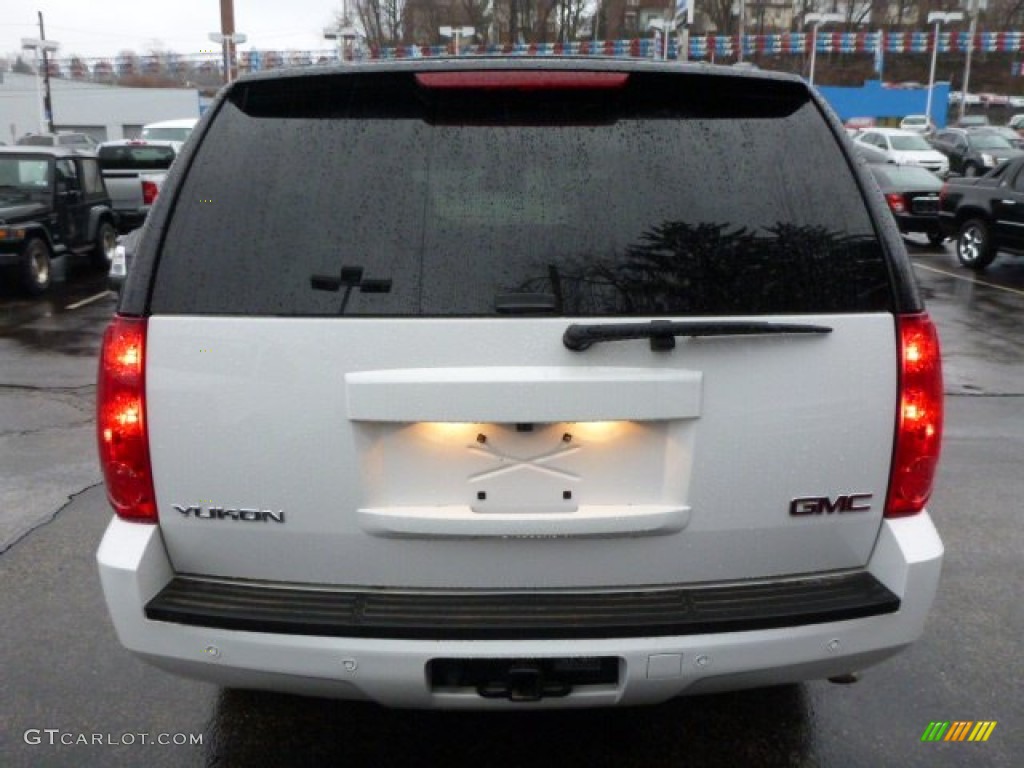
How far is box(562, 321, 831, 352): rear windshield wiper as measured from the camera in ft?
6.53

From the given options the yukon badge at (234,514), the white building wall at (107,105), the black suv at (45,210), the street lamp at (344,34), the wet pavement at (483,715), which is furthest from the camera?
the white building wall at (107,105)

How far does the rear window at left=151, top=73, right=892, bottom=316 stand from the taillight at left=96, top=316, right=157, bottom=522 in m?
0.12

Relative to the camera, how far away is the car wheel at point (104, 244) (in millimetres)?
13734

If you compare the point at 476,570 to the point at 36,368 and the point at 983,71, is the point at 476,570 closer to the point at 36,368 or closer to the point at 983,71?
the point at 36,368

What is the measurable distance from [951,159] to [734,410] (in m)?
35.4

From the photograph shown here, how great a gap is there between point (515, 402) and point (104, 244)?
13702 mm

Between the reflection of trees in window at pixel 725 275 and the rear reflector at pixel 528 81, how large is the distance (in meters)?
0.39

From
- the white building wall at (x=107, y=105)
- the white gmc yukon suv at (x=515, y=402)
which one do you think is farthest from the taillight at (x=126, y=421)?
the white building wall at (x=107, y=105)

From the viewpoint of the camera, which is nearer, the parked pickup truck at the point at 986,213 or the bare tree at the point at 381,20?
the parked pickup truck at the point at 986,213

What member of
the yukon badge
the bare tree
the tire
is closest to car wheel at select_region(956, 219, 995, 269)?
the tire

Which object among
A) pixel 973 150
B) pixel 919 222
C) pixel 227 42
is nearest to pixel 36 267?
pixel 919 222

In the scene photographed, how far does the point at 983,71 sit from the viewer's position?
77.8 meters

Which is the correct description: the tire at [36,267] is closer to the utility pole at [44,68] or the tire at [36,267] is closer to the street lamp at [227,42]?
the street lamp at [227,42]

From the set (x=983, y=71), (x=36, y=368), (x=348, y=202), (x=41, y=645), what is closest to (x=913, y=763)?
(x=348, y=202)
